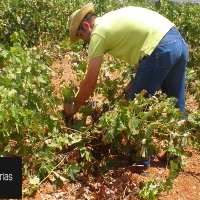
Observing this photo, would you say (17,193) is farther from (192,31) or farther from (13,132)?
(192,31)

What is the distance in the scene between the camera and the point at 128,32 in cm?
256

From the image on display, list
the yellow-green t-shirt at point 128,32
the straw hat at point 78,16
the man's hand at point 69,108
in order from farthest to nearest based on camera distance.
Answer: the man's hand at point 69,108
the straw hat at point 78,16
the yellow-green t-shirt at point 128,32

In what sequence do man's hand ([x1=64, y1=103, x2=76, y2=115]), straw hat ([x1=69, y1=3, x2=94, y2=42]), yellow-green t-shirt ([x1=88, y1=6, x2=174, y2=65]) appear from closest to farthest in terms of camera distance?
yellow-green t-shirt ([x1=88, y1=6, x2=174, y2=65]), straw hat ([x1=69, y1=3, x2=94, y2=42]), man's hand ([x1=64, y1=103, x2=76, y2=115])

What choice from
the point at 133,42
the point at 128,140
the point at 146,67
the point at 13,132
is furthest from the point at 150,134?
the point at 13,132

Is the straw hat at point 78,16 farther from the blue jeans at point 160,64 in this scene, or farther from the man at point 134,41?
the blue jeans at point 160,64

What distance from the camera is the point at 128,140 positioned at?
8.57 feet

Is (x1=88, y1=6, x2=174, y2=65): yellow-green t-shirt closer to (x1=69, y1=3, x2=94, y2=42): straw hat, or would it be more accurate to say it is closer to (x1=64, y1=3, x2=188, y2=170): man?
(x1=64, y1=3, x2=188, y2=170): man

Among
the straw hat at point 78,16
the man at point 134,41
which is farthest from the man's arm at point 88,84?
the straw hat at point 78,16

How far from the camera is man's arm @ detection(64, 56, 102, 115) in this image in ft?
8.42

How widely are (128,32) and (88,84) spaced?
1.53 ft

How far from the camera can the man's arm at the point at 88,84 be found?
257cm

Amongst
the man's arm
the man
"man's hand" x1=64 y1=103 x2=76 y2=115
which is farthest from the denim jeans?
"man's hand" x1=64 y1=103 x2=76 y2=115

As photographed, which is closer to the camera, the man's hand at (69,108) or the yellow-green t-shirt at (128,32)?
the yellow-green t-shirt at (128,32)

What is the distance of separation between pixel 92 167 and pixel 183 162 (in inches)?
26.3
